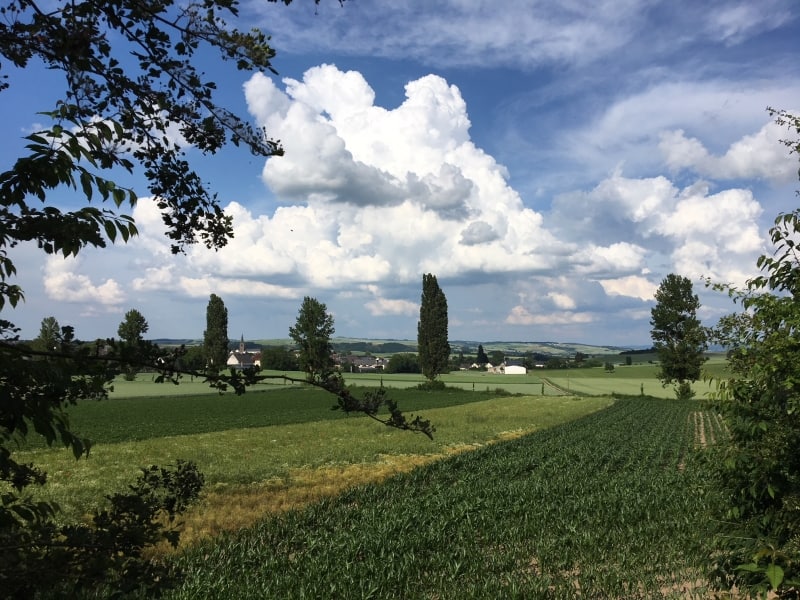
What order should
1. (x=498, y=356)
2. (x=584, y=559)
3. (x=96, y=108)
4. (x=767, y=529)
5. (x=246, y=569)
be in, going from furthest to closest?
(x=498, y=356), (x=584, y=559), (x=246, y=569), (x=767, y=529), (x=96, y=108)

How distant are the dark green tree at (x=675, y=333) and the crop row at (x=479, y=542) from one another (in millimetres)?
47659

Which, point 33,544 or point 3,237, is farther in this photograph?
point 3,237

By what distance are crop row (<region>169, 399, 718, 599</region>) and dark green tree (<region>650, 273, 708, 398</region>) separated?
156ft

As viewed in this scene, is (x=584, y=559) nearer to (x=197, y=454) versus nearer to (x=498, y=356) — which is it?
(x=197, y=454)

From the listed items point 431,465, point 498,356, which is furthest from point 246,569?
point 498,356

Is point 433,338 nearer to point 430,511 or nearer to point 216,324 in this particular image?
point 216,324

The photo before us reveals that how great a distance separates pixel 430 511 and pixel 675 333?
5938 cm

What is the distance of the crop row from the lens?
25.4 ft

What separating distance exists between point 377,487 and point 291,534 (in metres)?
4.70

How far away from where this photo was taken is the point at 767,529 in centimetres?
474

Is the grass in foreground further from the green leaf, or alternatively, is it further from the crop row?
the green leaf

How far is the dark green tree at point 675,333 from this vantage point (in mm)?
59763

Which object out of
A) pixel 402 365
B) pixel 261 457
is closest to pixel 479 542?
pixel 261 457

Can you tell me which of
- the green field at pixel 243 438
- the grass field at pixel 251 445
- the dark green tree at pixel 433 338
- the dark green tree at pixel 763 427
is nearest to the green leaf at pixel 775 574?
the dark green tree at pixel 763 427
